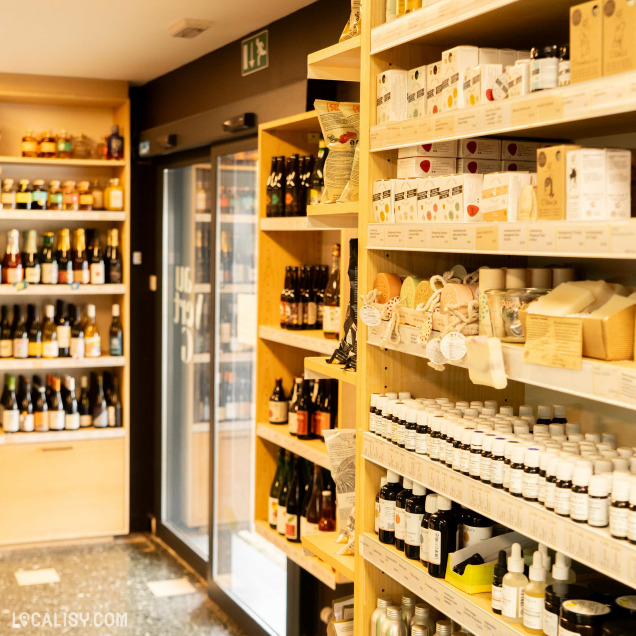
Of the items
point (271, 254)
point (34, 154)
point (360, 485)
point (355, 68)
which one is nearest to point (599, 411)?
point (360, 485)

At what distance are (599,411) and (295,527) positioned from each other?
68.1 inches

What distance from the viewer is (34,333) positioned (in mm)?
5793

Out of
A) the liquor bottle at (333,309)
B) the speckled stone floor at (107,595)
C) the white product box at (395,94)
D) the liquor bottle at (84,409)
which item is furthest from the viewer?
the liquor bottle at (84,409)

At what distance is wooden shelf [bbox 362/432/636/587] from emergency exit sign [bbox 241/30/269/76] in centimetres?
244

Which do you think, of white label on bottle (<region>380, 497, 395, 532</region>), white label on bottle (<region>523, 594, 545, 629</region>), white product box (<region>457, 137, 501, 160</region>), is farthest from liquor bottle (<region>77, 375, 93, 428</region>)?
white label on bottle (<region>523, 594, 545, 629</region>)

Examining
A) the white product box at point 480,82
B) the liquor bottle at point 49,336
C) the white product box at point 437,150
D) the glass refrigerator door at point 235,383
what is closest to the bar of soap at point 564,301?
the white product box at point 480,82

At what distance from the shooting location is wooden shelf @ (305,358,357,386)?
102 inches

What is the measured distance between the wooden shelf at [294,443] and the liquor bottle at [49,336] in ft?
7.91

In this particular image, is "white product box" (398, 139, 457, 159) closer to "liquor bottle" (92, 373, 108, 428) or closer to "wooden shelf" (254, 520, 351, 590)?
"wooden shelf" (254, 520, 351, 590)

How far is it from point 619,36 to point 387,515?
134 cm

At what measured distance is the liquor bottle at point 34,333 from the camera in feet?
18.8

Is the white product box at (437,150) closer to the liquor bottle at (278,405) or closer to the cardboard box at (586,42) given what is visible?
the cardboard box at (586,42)

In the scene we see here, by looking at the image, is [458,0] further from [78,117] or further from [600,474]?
[78,117]

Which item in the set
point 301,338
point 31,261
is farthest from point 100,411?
point 301,338
